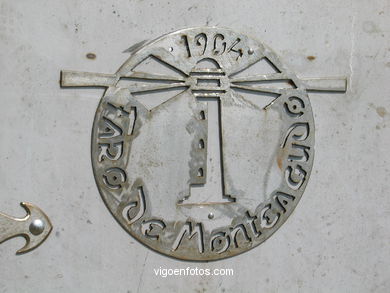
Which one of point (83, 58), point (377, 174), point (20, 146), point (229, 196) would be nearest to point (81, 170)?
point (20, 146)

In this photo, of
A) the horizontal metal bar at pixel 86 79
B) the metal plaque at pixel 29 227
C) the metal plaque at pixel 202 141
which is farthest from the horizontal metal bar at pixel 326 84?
the metal plaque at pixel 29 227

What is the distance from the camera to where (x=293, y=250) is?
73.5 inches

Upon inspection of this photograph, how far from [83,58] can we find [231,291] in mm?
791

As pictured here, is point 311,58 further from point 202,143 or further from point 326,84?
point 202,143

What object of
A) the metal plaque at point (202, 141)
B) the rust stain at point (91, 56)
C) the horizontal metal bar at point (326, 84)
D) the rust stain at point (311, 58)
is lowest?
the metal plaque at point (202, 141)

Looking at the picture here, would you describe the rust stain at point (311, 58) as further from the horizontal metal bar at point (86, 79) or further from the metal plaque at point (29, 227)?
the metal plaque at point (29, 227)

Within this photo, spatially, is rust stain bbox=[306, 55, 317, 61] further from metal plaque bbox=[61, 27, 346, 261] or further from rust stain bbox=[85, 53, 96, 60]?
rust stain bbox=[85, 53, 96, 60]

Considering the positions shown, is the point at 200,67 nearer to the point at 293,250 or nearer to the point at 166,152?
the point at 166,152

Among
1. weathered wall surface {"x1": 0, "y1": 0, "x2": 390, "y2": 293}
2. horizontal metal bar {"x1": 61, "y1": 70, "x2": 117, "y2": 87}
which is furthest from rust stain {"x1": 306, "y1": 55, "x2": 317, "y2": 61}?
horizontal metal bar {"x1": 61, "y1": 70, "x2": 117, "y2": 87}

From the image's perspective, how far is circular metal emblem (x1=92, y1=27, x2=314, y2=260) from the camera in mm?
1692

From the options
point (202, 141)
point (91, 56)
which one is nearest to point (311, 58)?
point (202, 141)

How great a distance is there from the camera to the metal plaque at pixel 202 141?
Answer: 1689 mm

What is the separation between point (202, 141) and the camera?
1.77 m

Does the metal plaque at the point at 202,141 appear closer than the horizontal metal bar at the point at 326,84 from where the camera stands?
Yes
